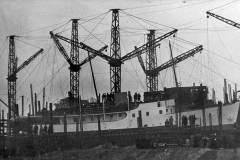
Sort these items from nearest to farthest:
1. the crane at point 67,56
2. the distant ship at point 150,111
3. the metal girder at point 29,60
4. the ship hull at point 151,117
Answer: the ship hull at point 151,117 < the distant ship at point 150,111 < the crane at point 67,56 < the metal girder at point 29,60

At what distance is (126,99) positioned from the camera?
258 ft

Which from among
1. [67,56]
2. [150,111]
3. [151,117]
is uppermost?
[67,56]

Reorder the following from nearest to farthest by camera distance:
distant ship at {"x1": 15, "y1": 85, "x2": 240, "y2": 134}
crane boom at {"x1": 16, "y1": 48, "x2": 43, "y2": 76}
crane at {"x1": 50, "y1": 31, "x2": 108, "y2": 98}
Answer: distant ship at {"x1": 15, "y1": 85, "x2": 240, "y2": 134} < crane at {"x1": 50, "y1": 31, "x2": 108, "y2": 98} < crane boom at {"x1": 16, "y1": 48, "x2": 43, "y2": 76}

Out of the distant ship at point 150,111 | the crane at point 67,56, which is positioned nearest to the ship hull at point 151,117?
the distant ship at point 150,111

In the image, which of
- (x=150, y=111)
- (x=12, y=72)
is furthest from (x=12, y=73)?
(x=150, y=111)

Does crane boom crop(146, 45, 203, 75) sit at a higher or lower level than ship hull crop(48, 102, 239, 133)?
higher

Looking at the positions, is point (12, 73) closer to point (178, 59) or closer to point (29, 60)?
point (29, 60)

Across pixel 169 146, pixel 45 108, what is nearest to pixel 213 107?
pixel 169 146

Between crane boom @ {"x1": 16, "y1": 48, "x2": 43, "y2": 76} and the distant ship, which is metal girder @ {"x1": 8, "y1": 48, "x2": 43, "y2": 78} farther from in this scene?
the distant ship

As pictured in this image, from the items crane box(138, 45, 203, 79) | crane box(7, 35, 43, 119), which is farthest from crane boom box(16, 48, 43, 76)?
crane box(138, 45, 203, 79)

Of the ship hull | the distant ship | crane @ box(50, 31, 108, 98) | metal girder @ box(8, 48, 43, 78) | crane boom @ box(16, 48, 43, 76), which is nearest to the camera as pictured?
the ship hull

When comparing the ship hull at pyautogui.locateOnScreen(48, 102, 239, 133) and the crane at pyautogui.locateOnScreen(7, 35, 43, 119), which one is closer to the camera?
the ship hull at pyautogui.locateOnScreen(48, 102, 239, 133)

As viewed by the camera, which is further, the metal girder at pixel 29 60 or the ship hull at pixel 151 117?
the metal girder at pixel 29 60

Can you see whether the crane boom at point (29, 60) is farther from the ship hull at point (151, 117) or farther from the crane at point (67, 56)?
the ship hull at point (151, 117)
